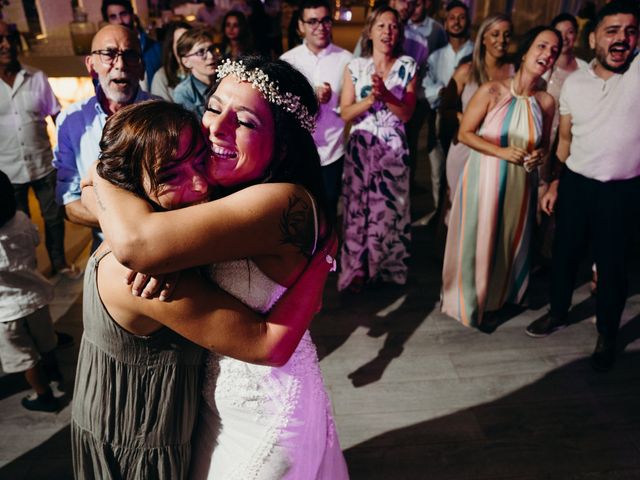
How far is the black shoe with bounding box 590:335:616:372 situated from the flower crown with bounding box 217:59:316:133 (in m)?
2.15

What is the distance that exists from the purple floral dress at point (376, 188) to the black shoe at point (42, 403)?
67.2 inches

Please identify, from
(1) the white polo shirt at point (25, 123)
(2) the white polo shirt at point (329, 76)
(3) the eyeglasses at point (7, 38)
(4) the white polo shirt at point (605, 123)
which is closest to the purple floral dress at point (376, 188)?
(2) the white polo shirt at point (329, 76)

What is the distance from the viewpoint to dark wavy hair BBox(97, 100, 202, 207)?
0.92 meters

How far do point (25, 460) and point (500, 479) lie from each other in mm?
1907

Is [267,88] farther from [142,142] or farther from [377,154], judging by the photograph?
[377,154]

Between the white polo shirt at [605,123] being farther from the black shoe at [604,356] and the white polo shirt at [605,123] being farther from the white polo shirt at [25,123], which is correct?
the white polo shirt at [25,123]

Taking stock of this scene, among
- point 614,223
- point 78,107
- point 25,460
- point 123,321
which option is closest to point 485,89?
point 614,223

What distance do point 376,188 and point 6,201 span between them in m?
1.91

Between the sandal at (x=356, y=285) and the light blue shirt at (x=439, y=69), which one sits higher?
the light blue shirt at (x=439, y=69)

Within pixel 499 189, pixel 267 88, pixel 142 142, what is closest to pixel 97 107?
pixel 267 88

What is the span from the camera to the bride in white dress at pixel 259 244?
37.1 inches

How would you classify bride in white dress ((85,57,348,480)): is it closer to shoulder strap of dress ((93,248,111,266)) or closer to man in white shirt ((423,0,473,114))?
shoulder strap of dress ((93,248,111,266))

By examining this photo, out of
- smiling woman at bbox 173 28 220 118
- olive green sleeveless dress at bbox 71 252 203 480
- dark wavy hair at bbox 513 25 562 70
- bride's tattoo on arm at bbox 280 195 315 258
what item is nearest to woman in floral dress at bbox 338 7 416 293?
dark wavy hair at bbox 513 25 562 70

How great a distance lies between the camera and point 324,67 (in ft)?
10.5
